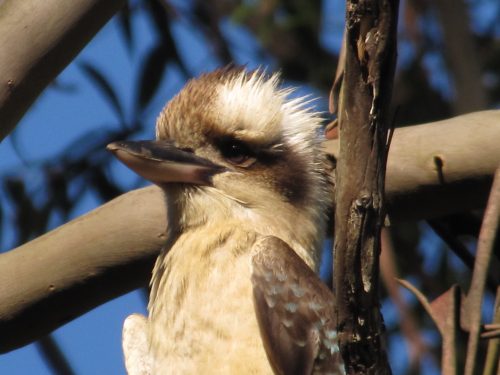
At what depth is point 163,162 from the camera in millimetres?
2248

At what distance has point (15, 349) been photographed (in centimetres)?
236

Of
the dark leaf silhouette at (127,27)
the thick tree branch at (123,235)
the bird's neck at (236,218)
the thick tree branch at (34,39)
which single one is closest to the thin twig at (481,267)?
the thick tree branch at (123,235)

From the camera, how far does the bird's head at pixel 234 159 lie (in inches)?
90.2

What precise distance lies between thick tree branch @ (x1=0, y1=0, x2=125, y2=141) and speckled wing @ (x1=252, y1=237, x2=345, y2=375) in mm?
538

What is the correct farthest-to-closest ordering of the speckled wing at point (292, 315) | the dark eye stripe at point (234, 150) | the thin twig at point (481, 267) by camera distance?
the dark eye stripe at point (234, 150)
the speckled wing at point (292, 315)
the thin twig at point (481, 267)

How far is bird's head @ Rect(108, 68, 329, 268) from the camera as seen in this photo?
229cm

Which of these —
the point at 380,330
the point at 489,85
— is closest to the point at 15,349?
the point at 380,330

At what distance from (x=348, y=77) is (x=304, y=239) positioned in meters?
0.96

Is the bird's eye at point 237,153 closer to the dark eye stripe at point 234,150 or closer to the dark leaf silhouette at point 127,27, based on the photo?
the dark eye stripe at point 234,150

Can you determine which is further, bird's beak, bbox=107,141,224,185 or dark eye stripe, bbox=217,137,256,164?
dark eye stripe, bbox=217,137,256,164

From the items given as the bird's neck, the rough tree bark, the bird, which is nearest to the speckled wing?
the bird

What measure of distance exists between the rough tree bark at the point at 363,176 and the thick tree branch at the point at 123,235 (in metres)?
0.80

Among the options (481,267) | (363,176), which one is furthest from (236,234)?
(363,176)

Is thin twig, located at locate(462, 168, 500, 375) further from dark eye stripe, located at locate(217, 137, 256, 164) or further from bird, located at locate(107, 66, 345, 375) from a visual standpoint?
dark eye stripe, located at locate(217, 137, 256, 164)
